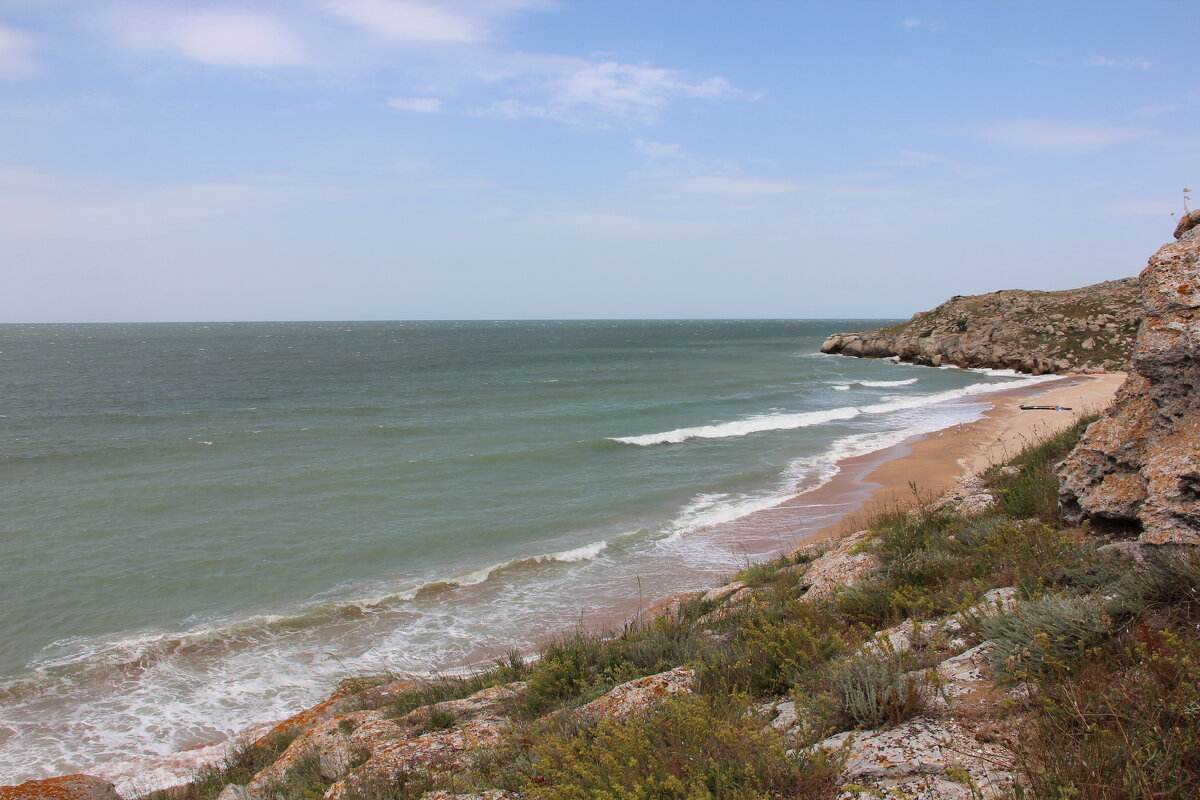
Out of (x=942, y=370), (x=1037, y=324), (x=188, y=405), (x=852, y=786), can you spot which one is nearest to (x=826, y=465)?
(x=852, y=786)

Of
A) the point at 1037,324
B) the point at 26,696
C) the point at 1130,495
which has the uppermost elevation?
the point at 1037,324

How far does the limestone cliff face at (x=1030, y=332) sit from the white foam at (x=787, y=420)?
10935mm

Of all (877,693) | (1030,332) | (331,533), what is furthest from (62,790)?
(1030,332)

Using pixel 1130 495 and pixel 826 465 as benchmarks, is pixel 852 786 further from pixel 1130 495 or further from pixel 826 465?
pixel 826 465

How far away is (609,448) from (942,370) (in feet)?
127

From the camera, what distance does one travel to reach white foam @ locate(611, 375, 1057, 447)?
25906 millimetres

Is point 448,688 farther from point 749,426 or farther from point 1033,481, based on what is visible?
point 749,426

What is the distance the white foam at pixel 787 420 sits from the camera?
85.0 feet

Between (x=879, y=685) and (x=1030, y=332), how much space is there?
57.0 m

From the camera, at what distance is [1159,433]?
16.5 ft

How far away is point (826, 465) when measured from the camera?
21.2m

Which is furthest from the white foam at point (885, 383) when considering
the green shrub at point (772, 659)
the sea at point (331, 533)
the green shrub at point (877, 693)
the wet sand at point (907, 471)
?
the green shrub at point (877, 693)

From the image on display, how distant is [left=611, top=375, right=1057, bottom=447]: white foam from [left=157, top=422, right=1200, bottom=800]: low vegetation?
18912 millimetres

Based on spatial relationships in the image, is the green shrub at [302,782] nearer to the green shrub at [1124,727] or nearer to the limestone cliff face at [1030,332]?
the green shrub at [1124,727]
